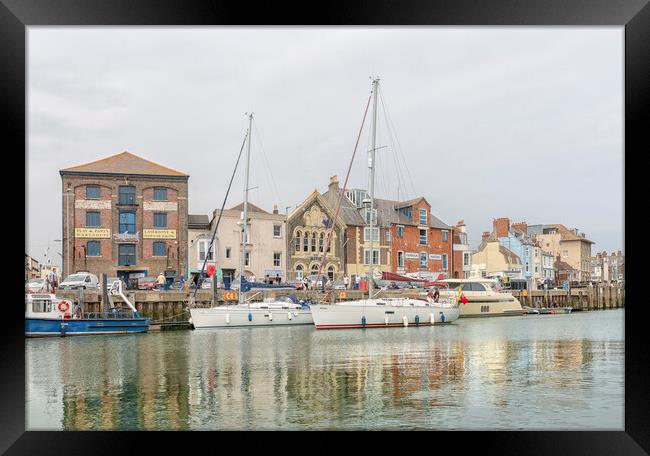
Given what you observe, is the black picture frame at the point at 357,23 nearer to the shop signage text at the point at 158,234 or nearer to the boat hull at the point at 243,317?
the boat hull at the point at 243,317

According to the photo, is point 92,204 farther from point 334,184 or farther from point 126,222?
point 334,184

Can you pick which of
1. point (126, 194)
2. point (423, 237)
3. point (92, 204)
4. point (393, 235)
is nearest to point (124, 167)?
point (126, 194)

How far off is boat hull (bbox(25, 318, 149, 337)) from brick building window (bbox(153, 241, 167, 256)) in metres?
5.88

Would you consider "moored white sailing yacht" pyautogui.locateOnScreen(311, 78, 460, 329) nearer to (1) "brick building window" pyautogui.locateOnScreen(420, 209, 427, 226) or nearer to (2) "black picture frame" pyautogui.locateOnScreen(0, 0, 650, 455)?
(1) "brick building window" pyautogui.locateOnScreen(420, 209, 427, 226)

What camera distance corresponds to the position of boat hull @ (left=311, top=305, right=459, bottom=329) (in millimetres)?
19922

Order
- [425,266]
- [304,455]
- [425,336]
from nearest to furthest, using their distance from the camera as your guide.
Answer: [304,455] < [425,336] < [425,266]

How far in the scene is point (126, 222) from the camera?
24188 millimetres

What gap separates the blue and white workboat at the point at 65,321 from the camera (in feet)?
55.7

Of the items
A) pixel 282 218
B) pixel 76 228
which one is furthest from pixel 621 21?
pixel 282 218

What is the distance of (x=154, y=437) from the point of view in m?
4.72
